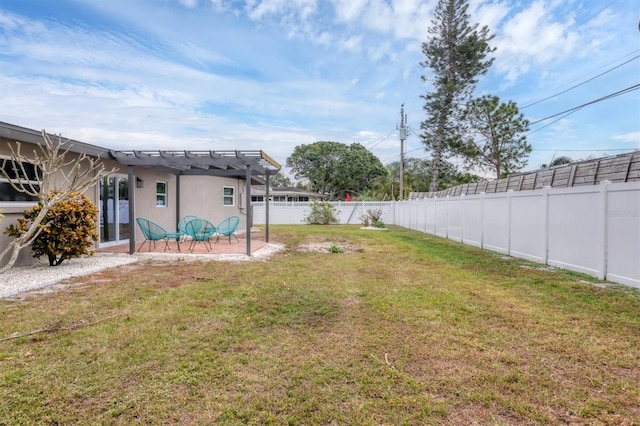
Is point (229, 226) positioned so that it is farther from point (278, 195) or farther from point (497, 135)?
point (278, 195)

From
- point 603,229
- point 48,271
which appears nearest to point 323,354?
point 603,229

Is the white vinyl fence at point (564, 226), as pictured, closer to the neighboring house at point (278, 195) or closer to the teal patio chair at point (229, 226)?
the teal patio chair at point (229, 226)

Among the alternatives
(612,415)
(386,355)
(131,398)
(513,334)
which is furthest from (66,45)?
(612,415)

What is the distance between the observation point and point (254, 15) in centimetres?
1180

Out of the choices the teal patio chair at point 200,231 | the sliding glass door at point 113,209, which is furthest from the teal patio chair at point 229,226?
the sliding glass door at point 113,209

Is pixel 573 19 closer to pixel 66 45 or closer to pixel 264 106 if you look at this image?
pixel 264 106

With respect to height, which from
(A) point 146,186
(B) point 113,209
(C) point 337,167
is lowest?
(B) point 113,209

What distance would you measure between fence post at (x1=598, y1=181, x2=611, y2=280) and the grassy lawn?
1.41 ft

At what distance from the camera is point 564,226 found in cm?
667

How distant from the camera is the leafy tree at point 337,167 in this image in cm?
4419

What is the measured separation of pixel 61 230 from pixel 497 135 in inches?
928

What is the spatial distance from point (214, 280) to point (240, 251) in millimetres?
3530

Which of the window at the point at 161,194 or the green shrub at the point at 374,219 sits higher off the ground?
the window at the point at 161,194

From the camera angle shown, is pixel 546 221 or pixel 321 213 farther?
pixel 321 213
